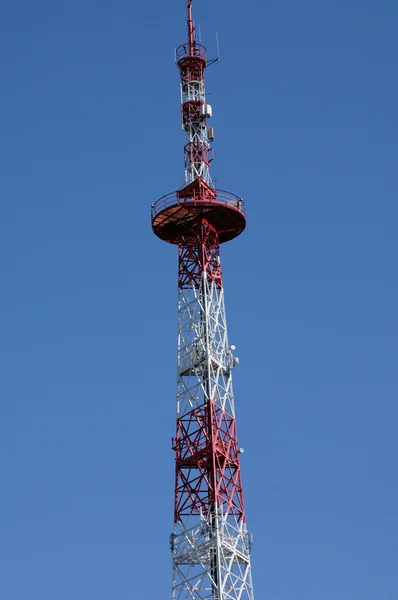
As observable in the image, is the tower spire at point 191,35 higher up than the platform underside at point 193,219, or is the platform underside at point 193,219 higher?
the tower spire at point 191,35

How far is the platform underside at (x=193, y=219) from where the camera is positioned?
11444 centimetres

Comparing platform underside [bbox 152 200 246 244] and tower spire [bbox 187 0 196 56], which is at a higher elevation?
tower spire [bbox 187 0 196 56]

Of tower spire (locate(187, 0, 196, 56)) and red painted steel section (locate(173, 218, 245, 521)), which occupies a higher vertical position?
tower spire (locate(187, 0, 196, 56))

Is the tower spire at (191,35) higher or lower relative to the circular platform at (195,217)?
higher

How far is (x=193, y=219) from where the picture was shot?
116 meters

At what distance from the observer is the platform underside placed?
114 m

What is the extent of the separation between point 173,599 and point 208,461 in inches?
387

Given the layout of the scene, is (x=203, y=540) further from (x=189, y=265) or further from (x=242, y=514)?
(x=189, y=265)

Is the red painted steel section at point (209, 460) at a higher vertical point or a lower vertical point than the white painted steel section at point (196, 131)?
lower

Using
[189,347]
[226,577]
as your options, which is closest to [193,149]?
[189,347]

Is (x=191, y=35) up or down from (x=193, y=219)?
up

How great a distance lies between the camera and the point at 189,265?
379 feet

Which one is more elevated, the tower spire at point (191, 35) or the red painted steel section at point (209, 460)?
the tower spire at point (191, 35)

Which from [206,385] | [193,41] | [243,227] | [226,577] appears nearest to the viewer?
[226,577]
